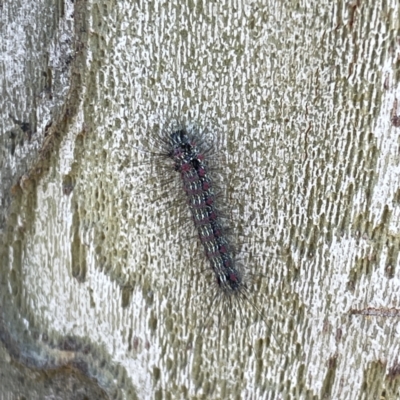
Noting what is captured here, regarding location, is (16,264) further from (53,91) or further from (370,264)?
(370,264)

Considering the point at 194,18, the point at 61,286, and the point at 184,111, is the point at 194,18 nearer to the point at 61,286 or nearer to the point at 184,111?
the point at 184,111

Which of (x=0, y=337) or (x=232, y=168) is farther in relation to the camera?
(x=0, y=337)

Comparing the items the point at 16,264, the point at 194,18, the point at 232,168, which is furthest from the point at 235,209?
the point at 16,264

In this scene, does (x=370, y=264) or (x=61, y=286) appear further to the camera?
(x=61, y=286)

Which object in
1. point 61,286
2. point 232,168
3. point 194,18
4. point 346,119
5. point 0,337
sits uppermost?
point 194,18

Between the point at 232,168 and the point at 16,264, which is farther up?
the point at 232,168

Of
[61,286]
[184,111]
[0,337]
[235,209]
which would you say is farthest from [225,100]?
[0,337]
